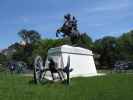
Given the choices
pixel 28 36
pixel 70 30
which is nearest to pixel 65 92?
pixel 70 30

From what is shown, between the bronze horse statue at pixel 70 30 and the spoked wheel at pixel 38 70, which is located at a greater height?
the bronze horse statue at pixel 70 30

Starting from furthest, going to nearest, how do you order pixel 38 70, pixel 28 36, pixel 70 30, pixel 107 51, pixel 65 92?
pixel 28 36 < pixel 107 51 < pixel 70 30 < pixel 38 70 < pixel 65 92

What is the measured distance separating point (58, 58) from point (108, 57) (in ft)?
180

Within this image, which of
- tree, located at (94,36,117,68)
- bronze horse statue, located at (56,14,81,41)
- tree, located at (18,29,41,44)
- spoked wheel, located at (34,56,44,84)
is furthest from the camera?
tree, located at (18,29,41,44)

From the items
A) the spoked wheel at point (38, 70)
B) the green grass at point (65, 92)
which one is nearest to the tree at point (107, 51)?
the spoked wheel at point (38, 70)

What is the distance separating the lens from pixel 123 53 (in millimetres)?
81625

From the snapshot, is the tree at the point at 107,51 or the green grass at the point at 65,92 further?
the tree at the point at 107,51

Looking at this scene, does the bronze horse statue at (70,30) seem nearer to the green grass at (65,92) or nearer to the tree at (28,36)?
the green grass at (65,92)

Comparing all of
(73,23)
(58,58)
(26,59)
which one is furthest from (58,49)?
(26,59)

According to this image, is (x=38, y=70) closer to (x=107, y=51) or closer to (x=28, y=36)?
(x=107, y=51)

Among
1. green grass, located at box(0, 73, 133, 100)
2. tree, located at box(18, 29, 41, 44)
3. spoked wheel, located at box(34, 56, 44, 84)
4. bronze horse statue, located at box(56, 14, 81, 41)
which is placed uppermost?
tree, located at box(18, 29, 41, 44)

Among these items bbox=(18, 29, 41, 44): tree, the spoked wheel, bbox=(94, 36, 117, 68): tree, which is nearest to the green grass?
the spoked wheel

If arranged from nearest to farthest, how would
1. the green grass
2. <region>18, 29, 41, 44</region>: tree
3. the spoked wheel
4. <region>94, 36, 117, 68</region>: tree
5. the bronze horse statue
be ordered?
the green grass < the spoked wheel < the bronze horse statue < <region>94, 36, 117, 68</region>: tree < <region>18, 29, 41, 44</region>: tree

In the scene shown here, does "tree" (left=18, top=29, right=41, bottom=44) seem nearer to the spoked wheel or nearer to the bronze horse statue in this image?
the bronze horse statue
